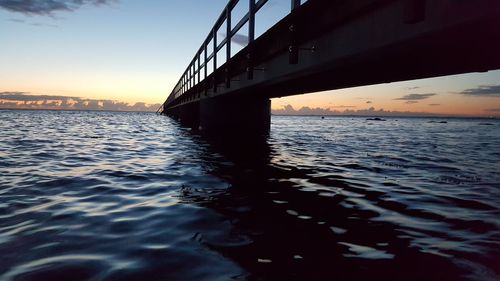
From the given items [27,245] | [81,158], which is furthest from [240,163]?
[27,245]

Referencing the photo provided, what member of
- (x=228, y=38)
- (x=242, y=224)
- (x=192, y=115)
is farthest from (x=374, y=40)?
(x=192, y=115)

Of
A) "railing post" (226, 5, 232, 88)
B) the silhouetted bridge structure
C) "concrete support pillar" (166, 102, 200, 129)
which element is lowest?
"concrete support pillar" (166, 102, 200, 129)

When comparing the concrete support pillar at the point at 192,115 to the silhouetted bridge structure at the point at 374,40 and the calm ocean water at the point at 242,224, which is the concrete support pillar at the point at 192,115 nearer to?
the silhouetted bridge structure at the point at 374,40

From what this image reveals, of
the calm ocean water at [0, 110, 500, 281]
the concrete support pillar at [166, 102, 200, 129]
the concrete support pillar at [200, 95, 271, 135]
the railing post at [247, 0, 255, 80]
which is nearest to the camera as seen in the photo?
the calm ocean water at [0, 110, 500, 281]

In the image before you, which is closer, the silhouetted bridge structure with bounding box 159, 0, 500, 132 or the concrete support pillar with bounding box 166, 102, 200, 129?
the silhouetted bridge structure with bounding box 159, 0, 500, 132

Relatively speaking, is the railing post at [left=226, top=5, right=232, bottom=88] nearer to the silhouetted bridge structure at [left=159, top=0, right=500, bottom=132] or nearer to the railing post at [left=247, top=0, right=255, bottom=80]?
the silhouetted bridge structure at [left=159, top=0, right=500, bottom=132]

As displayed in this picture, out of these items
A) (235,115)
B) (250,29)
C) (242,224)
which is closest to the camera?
(242,224)

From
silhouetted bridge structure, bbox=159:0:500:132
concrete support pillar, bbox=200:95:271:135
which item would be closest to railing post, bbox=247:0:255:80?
silhouetted bridge structure, bbox=159:0:500:132

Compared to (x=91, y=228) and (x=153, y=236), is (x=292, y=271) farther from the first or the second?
(x=91, y=228)

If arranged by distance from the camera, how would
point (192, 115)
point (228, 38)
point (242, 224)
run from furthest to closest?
point (192, 115) < point (228, 38) < point (242, 224)

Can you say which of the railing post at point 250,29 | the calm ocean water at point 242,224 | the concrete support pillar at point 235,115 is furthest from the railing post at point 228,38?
the concrete support pillar at point 235,115

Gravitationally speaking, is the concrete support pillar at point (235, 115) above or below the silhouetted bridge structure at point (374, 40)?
below

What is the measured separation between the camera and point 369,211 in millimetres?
4309

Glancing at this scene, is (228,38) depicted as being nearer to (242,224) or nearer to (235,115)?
(242,224)
